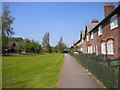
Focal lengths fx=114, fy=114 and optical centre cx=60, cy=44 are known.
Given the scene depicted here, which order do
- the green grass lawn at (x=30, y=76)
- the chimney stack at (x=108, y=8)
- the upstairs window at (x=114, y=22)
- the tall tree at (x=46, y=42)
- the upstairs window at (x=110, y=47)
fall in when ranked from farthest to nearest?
the tall tree at (x=46, y=42), the chimney stack at (x=108, y=8), the upstairs window at (x=110, y=47), the upstairs window at (x=114, y=22), the green grass lawn at (x=30, y=76)

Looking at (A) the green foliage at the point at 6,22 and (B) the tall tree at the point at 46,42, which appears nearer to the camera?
(A) the green foliage at the point at 6,22

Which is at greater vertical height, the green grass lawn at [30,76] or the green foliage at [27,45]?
the green foliage at [27,45]

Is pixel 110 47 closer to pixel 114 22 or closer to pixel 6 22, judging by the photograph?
pixel 114 22

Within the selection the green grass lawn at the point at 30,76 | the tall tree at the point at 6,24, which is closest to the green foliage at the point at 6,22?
the tall tree at the point at 6,24

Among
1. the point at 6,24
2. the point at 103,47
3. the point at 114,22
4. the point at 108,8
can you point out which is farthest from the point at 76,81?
the point at 6,24

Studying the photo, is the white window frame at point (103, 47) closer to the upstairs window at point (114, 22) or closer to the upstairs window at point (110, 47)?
the upstairs window at point (110, 47)

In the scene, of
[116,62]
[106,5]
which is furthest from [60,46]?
[116,62]

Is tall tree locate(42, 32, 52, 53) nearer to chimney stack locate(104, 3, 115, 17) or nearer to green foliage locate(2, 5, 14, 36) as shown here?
green foliage locate(2, 5, 14, 36)

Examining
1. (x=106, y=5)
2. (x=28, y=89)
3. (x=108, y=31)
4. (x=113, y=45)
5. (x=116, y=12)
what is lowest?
(x=28, y=89)

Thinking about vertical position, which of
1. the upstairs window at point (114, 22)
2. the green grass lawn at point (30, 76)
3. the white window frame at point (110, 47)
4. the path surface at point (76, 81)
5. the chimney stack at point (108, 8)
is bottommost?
the green grass lawn at point (30, 76)

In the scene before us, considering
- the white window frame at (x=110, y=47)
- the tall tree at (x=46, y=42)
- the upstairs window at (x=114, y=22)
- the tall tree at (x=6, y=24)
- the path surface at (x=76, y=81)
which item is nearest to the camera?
the path surface at (x=76, y=81)

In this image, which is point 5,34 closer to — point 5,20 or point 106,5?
point 5,20

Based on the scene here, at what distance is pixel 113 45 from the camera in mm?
12164

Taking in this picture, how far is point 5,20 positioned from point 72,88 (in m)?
35.9
